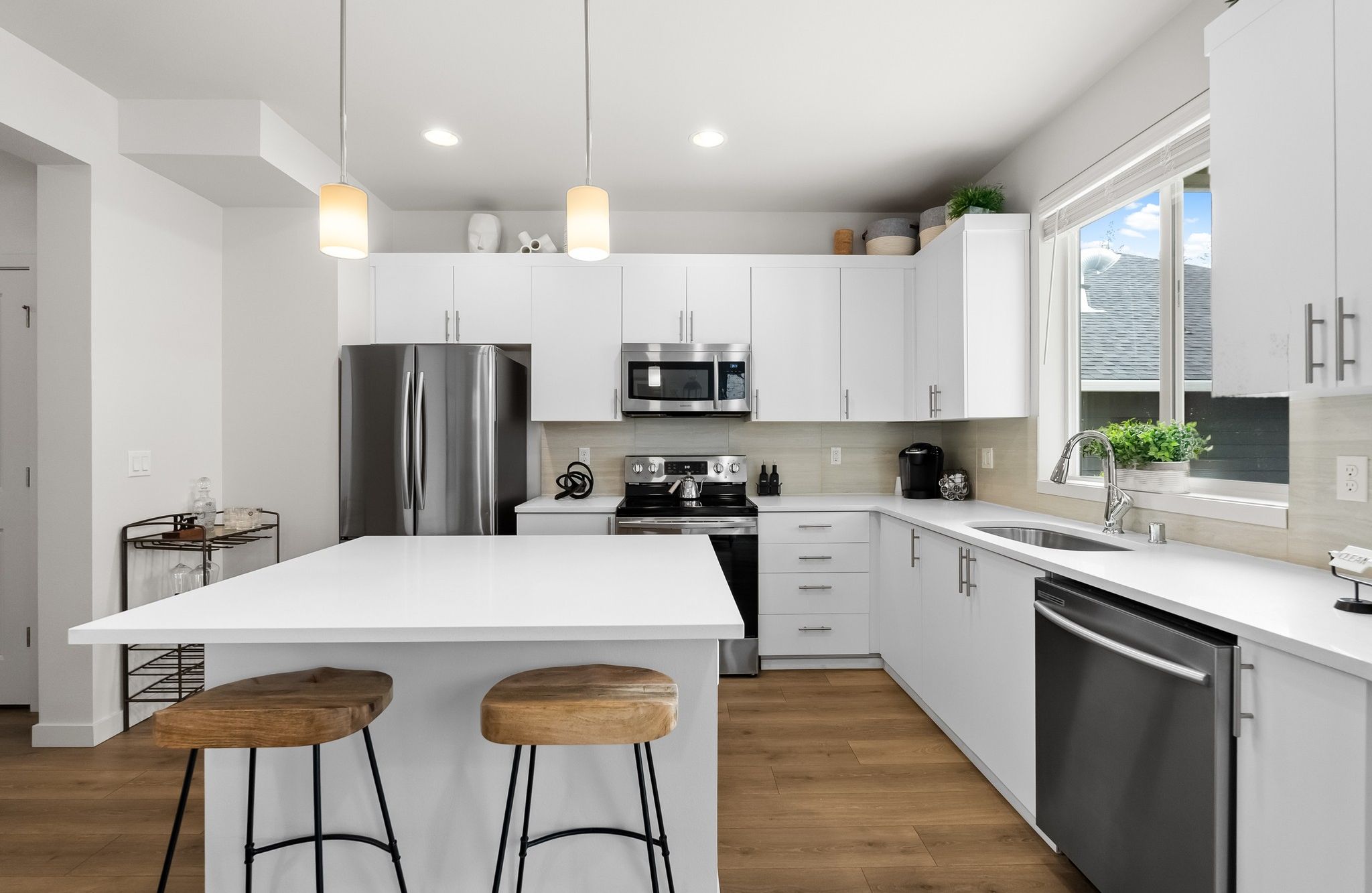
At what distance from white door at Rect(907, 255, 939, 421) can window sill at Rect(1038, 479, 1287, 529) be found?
1.06 m

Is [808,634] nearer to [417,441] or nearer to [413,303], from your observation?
[417,441]

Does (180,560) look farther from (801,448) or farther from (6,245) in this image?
(801,448)

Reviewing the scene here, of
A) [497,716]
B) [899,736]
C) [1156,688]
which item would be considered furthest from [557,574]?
[899,736]

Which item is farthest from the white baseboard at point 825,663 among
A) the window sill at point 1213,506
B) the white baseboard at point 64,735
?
the white baseboard at point 64,735

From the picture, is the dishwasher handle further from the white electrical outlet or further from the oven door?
the oven door

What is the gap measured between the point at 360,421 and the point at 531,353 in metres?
0.96

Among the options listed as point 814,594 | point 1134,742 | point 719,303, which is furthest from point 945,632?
point 719,303

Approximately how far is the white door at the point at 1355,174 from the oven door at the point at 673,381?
2.68m

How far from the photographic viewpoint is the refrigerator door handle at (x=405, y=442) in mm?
3402

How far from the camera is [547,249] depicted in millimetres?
3924

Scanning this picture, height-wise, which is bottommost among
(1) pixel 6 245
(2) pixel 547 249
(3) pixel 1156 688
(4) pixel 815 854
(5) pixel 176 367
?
(4) pixel 815 854

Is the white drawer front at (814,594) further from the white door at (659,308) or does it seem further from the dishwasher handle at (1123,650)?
the dishwasher handle at (1123,650)

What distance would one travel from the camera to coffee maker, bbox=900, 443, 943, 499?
12.8 feet

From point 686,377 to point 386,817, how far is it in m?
2.67
